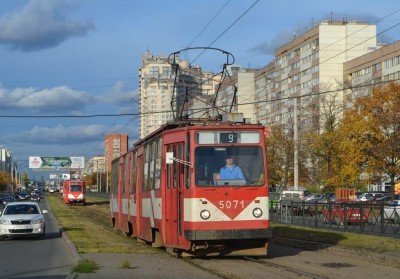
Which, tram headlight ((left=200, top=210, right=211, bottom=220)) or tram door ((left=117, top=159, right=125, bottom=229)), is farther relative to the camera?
tram door ((left=117, top=159, right=125, bottom=229))

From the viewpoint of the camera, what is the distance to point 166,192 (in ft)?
56.6

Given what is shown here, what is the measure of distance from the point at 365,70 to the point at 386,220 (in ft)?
231

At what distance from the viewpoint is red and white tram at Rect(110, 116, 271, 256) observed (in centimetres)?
1572

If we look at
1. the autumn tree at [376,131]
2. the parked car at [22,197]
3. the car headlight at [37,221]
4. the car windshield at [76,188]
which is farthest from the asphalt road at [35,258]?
the parked car at [22,197]

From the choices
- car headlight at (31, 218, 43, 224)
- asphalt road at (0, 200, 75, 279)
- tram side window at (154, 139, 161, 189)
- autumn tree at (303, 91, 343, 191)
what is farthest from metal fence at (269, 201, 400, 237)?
autumn tree at (303, 91, 343, 191)

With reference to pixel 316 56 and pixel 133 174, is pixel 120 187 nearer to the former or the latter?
pixel 133 174

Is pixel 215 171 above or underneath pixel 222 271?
above

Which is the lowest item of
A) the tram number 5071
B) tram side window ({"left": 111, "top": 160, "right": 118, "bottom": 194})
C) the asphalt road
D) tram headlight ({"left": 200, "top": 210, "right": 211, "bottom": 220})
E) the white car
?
the asphalt road

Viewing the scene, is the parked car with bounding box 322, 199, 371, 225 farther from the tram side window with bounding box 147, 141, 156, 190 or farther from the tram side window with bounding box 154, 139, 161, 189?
the tram side window with bounding box 154, 139, 161, 189

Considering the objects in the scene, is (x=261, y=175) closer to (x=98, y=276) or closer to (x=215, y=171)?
(x=215, y=171)

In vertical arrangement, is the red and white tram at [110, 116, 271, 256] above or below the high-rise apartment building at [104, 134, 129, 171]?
below

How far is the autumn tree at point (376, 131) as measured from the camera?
49656 mm

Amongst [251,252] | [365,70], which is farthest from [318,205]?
[365,70]

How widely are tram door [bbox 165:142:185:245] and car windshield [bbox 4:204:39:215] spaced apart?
11.8 metres
